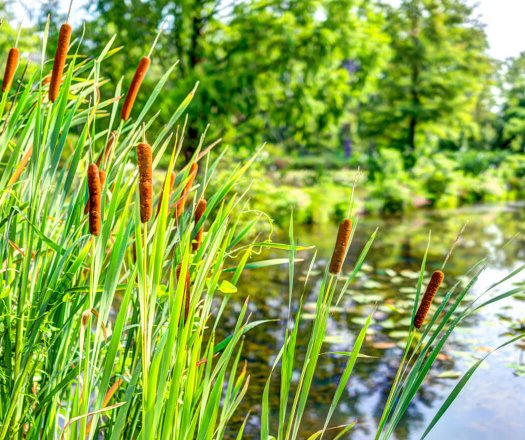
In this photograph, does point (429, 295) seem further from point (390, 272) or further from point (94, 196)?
point (390, 272)

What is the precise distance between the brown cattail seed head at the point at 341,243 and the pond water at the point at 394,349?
54 cm

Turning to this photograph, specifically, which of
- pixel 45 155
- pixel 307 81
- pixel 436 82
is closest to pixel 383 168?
pixel 436 82

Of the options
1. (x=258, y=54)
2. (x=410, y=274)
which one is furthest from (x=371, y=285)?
(x=258, y=54)

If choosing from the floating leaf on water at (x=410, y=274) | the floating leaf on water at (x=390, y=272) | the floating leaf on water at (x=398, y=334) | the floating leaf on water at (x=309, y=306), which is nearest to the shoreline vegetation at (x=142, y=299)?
the floating leaf on water at (x=398, y=334)

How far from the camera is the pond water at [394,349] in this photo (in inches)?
145

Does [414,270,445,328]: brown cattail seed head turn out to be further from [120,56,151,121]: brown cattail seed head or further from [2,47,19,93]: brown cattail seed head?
[2,47,19,93]: brown cattail seed head

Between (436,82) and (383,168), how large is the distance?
4880 millimetres

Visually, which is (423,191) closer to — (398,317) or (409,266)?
(409,266)

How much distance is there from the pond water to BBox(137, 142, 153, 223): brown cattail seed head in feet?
2.53

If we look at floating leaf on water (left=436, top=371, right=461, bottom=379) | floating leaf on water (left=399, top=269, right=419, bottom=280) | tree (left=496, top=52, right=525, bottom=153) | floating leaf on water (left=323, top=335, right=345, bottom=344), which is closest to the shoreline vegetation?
floating leaf on water (left=436, top=371, right=461, bottom=379)

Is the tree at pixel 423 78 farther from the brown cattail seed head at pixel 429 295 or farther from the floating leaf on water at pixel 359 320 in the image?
the brown cattail seed head at pixel 429 295

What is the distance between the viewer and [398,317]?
5.75 metres

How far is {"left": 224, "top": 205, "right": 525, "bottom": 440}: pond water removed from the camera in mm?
3672

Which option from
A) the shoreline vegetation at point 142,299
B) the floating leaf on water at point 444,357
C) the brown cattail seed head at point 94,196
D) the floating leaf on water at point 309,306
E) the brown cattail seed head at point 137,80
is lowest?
the floating leaf on water at point 309,306
